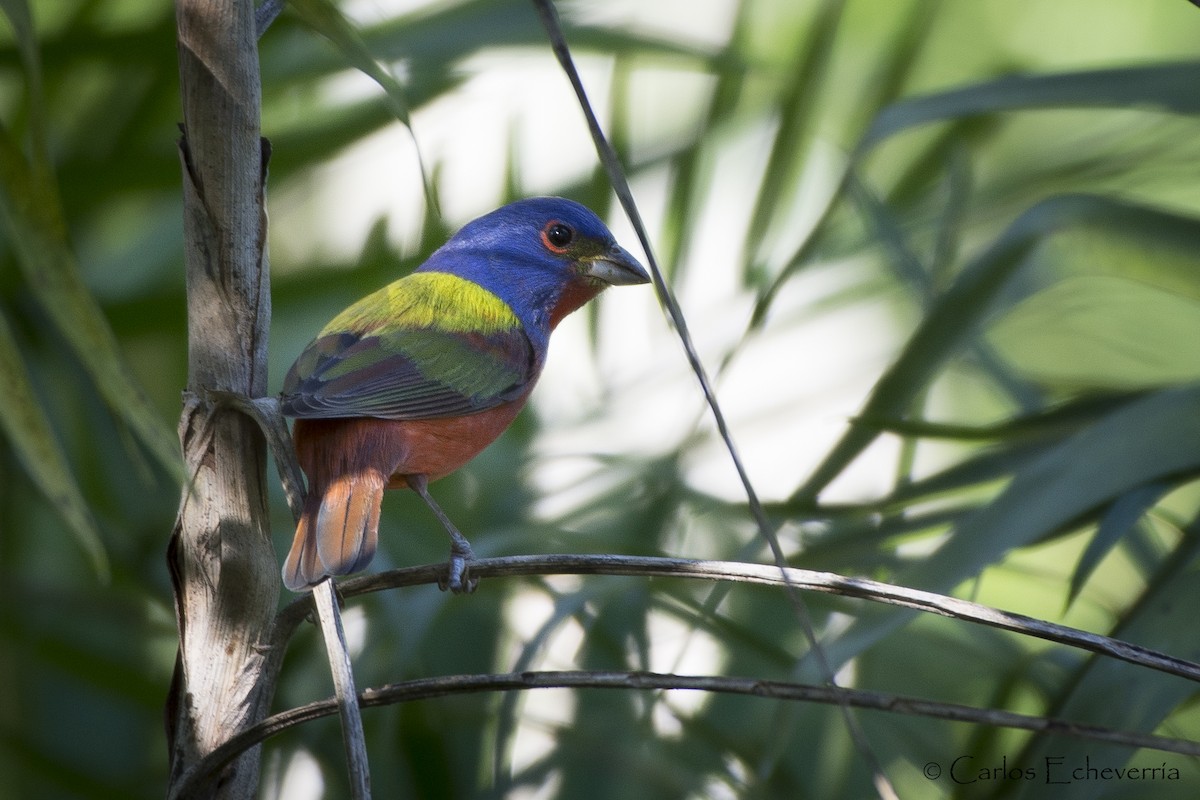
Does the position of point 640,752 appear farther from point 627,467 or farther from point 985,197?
point 985,197

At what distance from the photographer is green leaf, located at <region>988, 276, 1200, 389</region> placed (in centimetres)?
293

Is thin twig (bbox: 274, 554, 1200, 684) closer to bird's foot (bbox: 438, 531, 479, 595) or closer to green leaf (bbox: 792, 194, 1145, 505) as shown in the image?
bird's foot (bbox: 438, 531, 479, 595)

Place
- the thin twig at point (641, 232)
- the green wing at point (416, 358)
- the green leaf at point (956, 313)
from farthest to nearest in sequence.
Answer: the green leaf at point (956, 313) < the green wing at point (416, 358) < the thin twig at point (641, 232)

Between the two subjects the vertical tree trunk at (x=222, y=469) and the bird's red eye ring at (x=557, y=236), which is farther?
the bird's red eye ring at (x=557, y=236)

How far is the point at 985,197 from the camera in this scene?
296 cm

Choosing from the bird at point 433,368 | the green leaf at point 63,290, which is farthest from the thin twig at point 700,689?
the green leaf at point 63,290

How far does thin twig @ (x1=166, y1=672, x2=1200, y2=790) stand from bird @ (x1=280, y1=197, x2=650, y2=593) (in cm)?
16

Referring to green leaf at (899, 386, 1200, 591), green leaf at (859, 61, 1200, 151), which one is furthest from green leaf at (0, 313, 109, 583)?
green leaf at (859, 61, 1200, 151)

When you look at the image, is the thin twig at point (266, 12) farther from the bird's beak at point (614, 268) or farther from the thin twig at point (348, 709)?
the bird's beak at point (614, 268)

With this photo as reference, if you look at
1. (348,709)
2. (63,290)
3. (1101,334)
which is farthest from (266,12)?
(1101,334)

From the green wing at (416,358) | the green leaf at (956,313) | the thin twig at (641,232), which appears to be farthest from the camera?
the green leaf at (956,313)

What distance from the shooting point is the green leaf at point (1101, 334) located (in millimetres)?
2926

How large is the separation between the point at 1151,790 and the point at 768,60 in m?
2.12

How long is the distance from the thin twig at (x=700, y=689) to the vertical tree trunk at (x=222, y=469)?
67 mm
